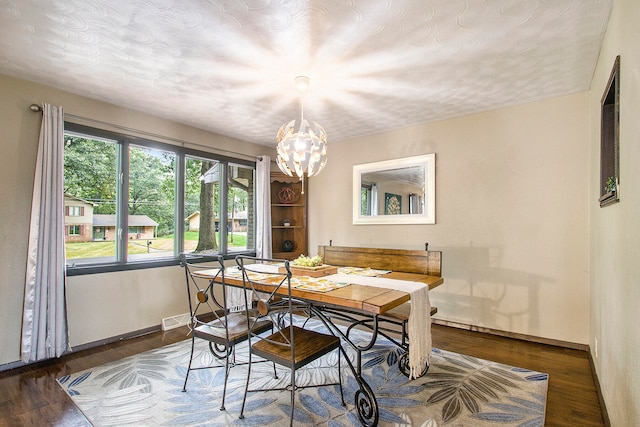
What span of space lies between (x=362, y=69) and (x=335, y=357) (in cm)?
246

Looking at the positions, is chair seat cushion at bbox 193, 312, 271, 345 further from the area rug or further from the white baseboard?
the white baseboard

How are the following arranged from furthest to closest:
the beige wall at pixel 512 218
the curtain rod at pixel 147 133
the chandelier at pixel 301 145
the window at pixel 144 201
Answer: the window at pixel 144 201 < the beige wall at pixel 512 218 < the curtain rod at pixel 147 133 < the chandelier at pixel 301 145

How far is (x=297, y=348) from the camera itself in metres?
1.91

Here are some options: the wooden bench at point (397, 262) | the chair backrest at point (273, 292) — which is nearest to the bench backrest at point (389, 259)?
the wooden bench at point (397, 262)

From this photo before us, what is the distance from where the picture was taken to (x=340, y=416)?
1946mm

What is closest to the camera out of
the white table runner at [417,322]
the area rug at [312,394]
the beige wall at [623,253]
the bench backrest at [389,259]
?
the beige wall at [623,253]

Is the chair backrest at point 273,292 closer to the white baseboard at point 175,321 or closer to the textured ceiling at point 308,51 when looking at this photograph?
the textured ceiling at point 308,51

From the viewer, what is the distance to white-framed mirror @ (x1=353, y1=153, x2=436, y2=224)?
12.7ft

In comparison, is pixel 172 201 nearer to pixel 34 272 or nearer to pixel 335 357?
pixel 34 272

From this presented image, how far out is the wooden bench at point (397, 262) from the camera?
255cm

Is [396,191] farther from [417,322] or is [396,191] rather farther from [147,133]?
[147,133]

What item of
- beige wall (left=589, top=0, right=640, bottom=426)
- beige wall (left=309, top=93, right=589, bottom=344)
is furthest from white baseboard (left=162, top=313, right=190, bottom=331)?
beige wall (left=589, top=0, right=640, bottom=426)

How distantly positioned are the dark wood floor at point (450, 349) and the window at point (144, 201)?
2.68 feet

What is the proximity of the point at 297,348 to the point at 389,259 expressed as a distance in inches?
59.6
